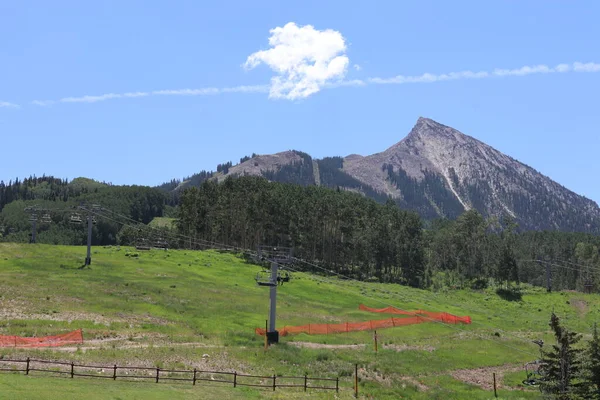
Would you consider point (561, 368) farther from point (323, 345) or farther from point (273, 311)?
point (273, 311)

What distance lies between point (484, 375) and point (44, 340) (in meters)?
43.7

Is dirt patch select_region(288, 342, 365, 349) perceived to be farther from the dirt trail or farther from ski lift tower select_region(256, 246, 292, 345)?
the dirt trail

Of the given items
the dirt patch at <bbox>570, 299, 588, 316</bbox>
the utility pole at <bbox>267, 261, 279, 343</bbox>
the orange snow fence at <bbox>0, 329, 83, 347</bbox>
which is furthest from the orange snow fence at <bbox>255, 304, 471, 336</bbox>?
the dirt patch at <bbox>570, 299, 588, 316</bbox>

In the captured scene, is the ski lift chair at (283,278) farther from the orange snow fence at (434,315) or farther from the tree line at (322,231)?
the tree line at (322,231)

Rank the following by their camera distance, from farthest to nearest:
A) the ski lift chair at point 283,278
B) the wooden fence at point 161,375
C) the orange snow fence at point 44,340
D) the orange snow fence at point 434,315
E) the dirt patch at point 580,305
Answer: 1. the dirt patch at point 580,305
2. the orange snow fence at point 434,315
3. the ski lift chair at point 283,278
4. the orange snow fence at point 44,340
5. the wooden fence at point 161,375

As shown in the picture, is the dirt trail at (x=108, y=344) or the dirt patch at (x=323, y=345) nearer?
the dirt trail at (x=108, y=344)

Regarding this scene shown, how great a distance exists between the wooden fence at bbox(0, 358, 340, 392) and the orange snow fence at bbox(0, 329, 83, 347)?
26.1 feet

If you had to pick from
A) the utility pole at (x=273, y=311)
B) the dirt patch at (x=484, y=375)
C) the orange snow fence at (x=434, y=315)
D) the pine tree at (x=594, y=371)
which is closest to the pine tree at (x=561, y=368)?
the pine tree at (x=594, y=371)

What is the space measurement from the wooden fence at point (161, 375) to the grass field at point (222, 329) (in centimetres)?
138

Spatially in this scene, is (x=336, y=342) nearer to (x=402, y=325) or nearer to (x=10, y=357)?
(x=402, y=325)

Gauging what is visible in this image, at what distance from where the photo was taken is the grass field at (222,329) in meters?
45.5

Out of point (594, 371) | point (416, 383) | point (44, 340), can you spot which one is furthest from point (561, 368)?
point (44, 340)

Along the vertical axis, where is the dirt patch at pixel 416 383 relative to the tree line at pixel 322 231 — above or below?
below

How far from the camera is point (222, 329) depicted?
64.1 metres
